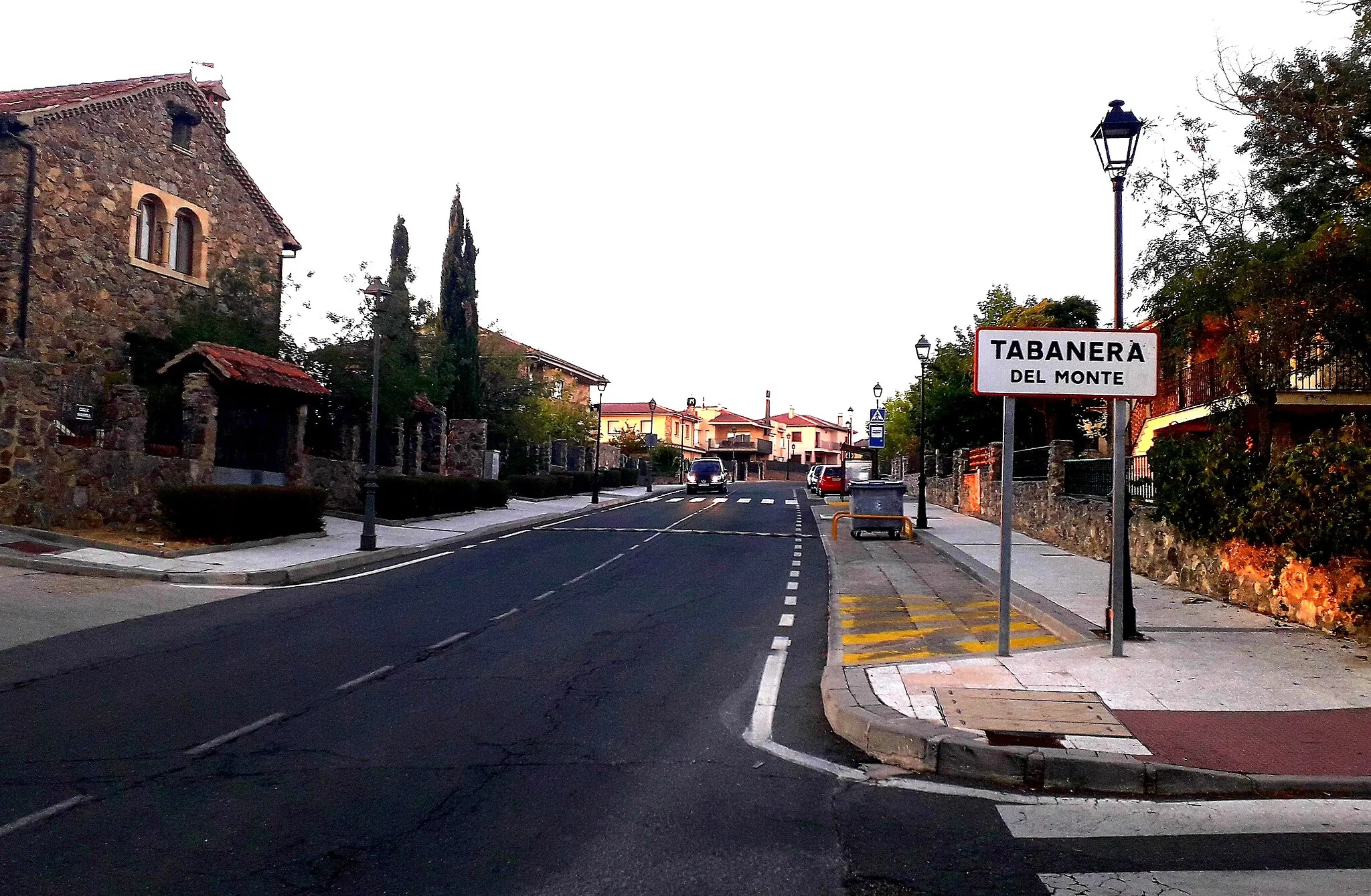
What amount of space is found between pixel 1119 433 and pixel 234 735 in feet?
25.4

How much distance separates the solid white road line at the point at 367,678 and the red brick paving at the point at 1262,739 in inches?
232

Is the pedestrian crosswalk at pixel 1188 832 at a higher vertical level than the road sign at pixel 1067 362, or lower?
lower

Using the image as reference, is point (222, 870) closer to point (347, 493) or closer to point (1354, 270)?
point (1354, 270)

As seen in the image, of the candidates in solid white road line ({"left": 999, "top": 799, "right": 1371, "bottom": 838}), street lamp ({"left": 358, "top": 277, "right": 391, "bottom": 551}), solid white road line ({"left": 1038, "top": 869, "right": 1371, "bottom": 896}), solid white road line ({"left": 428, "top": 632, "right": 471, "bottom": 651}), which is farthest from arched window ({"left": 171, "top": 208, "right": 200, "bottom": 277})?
solid white road line ({"left": 1038, "top": 869, "right": 1371, "bottom": 896})

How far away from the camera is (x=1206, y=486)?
40.7ft

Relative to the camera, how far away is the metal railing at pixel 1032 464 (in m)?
24.3

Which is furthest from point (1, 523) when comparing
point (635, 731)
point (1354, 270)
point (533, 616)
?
point (1354, 270)

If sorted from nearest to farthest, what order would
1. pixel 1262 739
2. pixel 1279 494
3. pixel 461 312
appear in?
pixel 1262 739 → pixel 1279 494 → pixel 461 312

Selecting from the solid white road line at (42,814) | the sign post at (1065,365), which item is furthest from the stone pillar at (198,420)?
the sign post at (1065,365)

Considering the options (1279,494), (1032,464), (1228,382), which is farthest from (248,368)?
(1279,494)

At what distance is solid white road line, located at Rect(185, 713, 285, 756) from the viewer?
6270 mm

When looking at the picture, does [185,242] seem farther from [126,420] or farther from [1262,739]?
[1262,739]

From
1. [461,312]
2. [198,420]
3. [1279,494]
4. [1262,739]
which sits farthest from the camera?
[461,312]

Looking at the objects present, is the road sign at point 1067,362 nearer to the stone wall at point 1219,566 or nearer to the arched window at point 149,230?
the stone wall at point 1219,566
